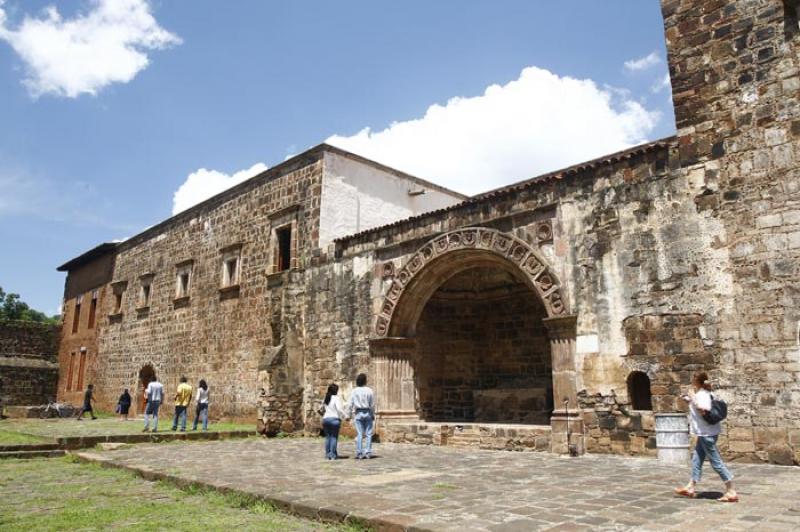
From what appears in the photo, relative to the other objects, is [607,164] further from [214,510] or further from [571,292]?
[214,510]

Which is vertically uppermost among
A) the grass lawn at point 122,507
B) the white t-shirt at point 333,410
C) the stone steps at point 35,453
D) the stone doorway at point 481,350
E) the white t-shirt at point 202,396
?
the stone doorway at point 481,350

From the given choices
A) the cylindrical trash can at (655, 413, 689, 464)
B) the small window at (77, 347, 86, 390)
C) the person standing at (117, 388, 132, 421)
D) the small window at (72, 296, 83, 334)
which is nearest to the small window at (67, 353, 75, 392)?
the small window at (77, 347, 86, 390)

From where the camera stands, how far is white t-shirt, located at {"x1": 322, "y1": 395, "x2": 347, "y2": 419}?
877cm

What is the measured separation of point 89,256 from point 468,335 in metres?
19.9

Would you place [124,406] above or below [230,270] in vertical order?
below

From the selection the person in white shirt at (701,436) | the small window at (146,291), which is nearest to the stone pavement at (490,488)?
the person in white shirt at (701,436)

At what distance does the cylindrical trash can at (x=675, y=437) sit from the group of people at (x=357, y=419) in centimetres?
405

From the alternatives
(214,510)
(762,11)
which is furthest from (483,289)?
(214,510)

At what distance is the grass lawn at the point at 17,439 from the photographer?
1038 cm

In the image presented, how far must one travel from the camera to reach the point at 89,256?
2622cm

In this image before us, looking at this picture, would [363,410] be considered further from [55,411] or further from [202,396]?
[55,411]

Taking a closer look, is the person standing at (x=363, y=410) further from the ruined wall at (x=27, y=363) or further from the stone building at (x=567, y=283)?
the ruined wall at (x=27, y=363)

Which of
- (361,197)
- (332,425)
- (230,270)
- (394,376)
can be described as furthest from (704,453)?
(230,270)

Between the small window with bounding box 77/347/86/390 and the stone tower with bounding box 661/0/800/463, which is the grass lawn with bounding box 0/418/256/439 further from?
the stone tower with bounding box 661/0/800/463
